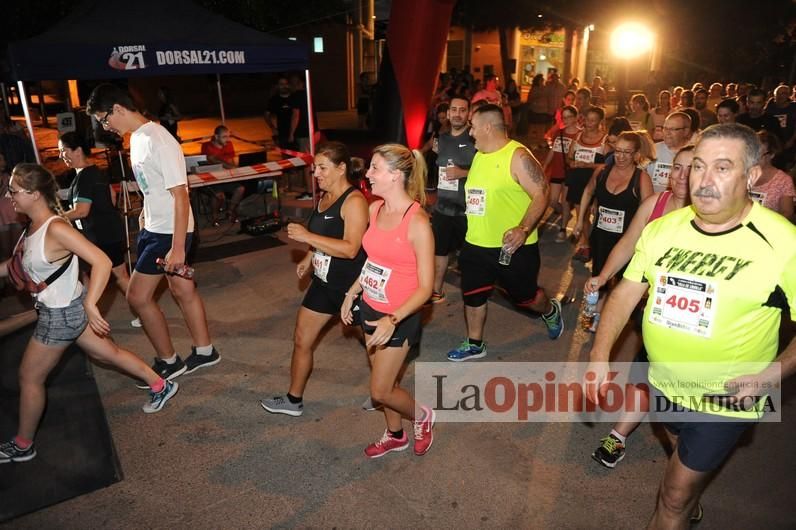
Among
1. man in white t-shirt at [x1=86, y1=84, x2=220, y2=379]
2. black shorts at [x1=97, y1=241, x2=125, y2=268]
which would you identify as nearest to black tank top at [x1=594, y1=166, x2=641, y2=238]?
man in white t-shirt at [x1=86, y1=84, x2=220, y2=379]

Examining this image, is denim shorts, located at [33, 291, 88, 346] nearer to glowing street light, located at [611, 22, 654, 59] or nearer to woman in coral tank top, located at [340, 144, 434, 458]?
woman in coral tank top, located at [340, 144, 434, 458]

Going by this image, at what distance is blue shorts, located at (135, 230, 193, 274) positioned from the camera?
4.42 meters

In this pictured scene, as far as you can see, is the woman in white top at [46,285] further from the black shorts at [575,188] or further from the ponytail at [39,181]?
the black shorts at [575,188]

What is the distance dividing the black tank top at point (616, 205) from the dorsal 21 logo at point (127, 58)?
5.79 meters

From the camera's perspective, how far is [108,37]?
7.44m

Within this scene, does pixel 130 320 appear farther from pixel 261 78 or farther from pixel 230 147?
pixel 261 78

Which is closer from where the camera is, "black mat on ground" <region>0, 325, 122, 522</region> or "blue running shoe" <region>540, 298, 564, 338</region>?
"black mat on ground" <region>0, 325, 122, 522</region>

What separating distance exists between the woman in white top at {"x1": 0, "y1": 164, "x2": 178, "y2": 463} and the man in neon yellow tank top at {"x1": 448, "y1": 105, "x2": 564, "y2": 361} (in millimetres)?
2742

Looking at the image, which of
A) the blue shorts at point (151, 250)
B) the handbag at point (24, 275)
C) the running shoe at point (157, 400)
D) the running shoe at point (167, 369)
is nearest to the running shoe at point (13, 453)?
the running shoe at point (157, 400)

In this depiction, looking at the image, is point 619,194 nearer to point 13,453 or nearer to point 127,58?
point 13,453

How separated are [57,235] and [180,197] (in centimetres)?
98

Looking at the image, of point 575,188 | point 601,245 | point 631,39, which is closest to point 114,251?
point 601,245

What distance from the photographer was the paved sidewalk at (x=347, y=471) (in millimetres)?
3365

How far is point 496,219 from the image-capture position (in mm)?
4766
